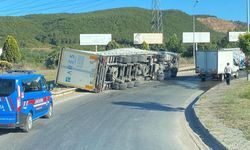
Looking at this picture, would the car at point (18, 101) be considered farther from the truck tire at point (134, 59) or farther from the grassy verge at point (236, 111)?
the truck tire at point (134, 59)

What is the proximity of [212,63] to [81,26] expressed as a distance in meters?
105

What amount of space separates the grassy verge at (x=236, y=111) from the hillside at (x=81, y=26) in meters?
90.6

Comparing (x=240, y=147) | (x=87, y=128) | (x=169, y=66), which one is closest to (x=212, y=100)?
(x=87, y=128)

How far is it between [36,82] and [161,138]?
5.12m

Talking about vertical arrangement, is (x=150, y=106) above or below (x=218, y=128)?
below

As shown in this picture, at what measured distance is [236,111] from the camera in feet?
64.4

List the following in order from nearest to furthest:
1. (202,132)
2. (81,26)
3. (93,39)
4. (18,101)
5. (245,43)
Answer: (18,101), (202,132), (245,43), (93,39), (81,26)

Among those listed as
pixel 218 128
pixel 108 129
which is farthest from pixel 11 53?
pixel 218 128

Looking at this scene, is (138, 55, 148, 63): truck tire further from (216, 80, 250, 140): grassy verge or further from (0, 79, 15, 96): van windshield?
(0, 79, 15, 96): van windshield

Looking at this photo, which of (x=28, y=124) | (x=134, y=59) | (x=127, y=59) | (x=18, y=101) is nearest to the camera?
(x=18, y=101)

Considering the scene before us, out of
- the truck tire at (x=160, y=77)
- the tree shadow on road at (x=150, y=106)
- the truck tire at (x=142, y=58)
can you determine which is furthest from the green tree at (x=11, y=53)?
the tree shadow on road at (x=150, y=106)

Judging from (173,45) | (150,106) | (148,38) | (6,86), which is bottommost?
(150,106)

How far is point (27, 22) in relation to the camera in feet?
475

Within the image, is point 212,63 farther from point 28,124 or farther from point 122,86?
point 28,124
